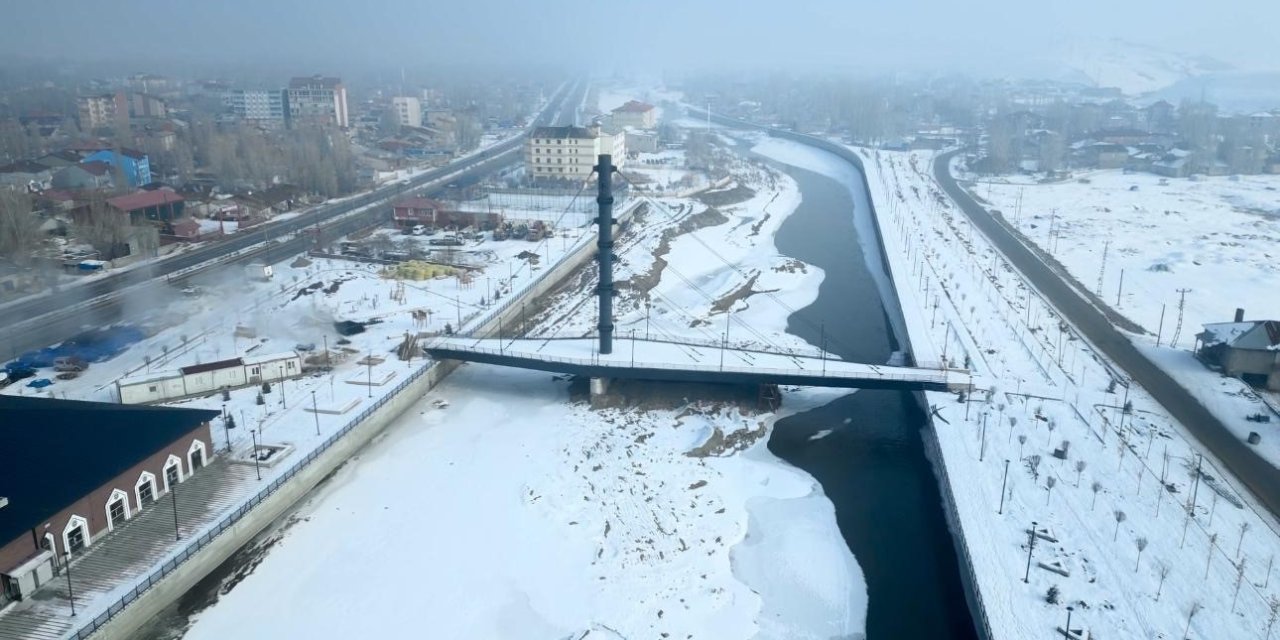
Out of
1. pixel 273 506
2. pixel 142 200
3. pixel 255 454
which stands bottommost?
pixel 273 506

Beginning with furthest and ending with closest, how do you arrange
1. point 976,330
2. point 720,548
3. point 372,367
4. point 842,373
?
point 976,330 → point 372,367 → point 842,373 → point 720,548

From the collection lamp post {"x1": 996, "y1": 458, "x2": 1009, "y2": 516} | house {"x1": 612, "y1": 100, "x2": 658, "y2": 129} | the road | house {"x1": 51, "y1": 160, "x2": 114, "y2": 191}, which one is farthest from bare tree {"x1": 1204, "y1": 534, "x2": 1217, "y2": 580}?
house {"x1": 612, "y1": 100, "x2": 658, "y2": 129}

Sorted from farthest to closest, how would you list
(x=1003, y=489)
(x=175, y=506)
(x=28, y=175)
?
(x=28, y=175) < (x=1003, y=489) < (x=175, y=506)

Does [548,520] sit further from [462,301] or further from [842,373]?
[462,301]

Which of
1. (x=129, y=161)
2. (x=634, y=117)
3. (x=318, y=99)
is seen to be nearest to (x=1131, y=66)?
(x=634, y=117)

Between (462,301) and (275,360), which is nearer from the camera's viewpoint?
(275,360)

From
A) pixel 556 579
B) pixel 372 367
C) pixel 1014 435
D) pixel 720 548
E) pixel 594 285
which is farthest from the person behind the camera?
pixel 594 285

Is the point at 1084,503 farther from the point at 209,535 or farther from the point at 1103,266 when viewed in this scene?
the point at 1103,266

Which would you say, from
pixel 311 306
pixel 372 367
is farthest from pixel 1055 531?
pixel 311 306
